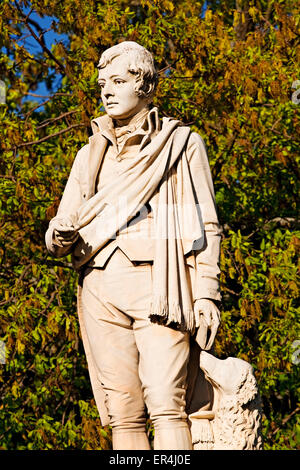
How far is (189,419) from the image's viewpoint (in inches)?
271

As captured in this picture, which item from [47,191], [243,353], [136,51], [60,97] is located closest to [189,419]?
[136,51]

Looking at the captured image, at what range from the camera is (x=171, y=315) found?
268 inches

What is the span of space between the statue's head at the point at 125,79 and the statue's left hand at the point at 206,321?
4.69 ft

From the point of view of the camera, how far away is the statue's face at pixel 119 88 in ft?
24.2

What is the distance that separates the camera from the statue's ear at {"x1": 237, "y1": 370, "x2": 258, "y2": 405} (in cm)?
668

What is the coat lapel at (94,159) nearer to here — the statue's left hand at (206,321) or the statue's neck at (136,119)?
the statue's neck at (136,119)

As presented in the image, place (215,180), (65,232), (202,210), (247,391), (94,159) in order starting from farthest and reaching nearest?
1. (215,180)
2. (94,159)
3. (202,210)
4. (65,232)
5. (247,391)

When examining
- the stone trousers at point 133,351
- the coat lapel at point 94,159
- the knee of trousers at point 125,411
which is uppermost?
the coat lapel at point 94,159

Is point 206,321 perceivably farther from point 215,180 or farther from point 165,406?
point 215,180

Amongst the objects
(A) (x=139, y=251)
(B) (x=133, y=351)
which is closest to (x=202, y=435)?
(B) (x=133, y=351)

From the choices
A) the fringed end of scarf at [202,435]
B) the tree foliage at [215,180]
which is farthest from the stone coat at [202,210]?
the tree foliage at [215,180]

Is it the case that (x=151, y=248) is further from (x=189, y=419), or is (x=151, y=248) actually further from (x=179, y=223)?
(x=189, y=419)

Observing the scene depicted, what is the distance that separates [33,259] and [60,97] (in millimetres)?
2256

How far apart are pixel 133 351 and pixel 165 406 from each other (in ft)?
1.52
